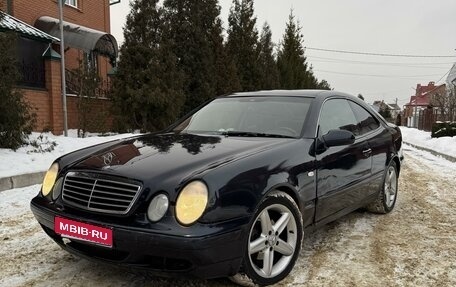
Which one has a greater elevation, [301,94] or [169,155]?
[301,94]

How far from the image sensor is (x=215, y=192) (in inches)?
107

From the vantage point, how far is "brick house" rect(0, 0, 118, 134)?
41.5 feet

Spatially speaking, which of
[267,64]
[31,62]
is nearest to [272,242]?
[31,62]

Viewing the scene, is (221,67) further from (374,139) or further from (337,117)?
(337,117)

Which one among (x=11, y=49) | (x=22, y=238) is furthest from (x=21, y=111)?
(x=22, y=238)

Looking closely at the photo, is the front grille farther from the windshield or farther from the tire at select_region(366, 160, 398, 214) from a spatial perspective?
the tire at select_region(366, 160, 398, 214)

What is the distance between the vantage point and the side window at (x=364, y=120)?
483cm

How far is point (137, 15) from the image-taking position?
1322 centimetres

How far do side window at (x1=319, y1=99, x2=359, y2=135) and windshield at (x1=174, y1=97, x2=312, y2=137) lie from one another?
0.20 m

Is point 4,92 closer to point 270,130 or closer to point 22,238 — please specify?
point 22,238

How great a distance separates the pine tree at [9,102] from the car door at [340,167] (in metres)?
5.72

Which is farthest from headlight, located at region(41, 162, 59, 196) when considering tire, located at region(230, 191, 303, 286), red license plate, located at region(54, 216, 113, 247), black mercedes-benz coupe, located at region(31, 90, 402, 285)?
tire, located at region(230, 191, 303, 286)

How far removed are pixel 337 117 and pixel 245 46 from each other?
20.1 meters

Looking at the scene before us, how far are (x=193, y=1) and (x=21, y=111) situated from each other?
10206mm
